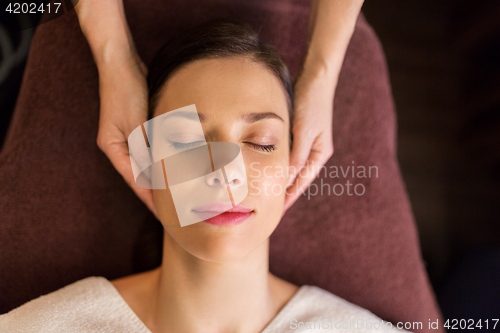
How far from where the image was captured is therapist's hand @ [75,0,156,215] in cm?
51

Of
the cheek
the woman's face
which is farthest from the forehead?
the cheek

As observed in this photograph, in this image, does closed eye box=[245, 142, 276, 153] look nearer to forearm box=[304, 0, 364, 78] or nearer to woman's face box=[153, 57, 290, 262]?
woman's face box=[153, 57, 290, 262]

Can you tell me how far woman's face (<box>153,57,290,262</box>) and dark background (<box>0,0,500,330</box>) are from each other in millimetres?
272

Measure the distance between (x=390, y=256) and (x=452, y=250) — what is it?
15cm

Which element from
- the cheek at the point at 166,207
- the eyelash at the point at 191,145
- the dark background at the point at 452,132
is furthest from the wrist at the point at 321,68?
the cheek at the point at 166,207

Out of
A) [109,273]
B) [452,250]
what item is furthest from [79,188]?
[452,250]

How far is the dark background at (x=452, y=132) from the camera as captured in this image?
626 millimetres

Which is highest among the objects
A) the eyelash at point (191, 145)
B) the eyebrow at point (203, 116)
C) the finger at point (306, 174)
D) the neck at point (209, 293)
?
the eyebrow at point (203, 116)

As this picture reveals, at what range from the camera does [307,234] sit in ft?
2.23

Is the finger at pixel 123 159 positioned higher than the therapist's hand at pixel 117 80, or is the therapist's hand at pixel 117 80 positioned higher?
the therapist's hand at pixel 117 80

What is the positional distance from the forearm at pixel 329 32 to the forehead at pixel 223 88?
15 centimetres

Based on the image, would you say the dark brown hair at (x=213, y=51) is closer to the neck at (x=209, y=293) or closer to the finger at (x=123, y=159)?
the finger at (x=123, y=159)

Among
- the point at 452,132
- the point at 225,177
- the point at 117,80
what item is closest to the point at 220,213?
the point at 225,177

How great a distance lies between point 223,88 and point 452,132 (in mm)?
502
